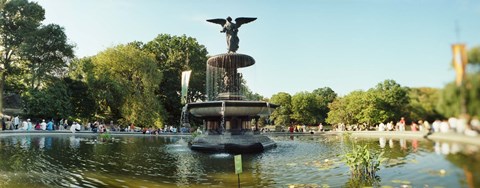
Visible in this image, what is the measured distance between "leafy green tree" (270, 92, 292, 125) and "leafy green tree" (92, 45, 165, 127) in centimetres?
3644

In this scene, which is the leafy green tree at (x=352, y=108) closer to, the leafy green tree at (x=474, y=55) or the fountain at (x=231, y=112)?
the leafy green tree at (x=474, y=55)

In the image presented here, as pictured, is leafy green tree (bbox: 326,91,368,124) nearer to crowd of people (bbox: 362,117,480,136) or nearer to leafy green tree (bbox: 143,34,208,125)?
crowd of people (bbox: 362,117,480,136)

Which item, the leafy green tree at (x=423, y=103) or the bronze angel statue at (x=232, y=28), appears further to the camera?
the bronze angel statue at (x=232, y=28)

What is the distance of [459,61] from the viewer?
149 cm

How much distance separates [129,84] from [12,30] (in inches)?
551

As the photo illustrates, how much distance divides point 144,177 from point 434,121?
31.2 feet

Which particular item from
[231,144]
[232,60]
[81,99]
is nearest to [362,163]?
[231,144]

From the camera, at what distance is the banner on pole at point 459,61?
1.43 metres

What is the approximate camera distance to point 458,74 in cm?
145

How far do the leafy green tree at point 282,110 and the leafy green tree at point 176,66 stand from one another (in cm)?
2543

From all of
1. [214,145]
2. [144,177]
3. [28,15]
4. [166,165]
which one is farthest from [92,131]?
[144,177]

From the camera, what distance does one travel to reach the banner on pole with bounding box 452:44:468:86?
1433 mm

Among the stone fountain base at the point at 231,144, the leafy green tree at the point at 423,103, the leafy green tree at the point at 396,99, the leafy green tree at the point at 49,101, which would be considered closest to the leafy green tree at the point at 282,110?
the leafy green tree at the point at 49,101

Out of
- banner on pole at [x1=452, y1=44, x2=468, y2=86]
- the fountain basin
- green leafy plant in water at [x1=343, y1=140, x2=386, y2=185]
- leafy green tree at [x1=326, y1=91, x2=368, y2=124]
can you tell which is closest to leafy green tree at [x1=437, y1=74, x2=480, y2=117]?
banner on pole at [x1=452, y1=44, x2=468, y2=86]
